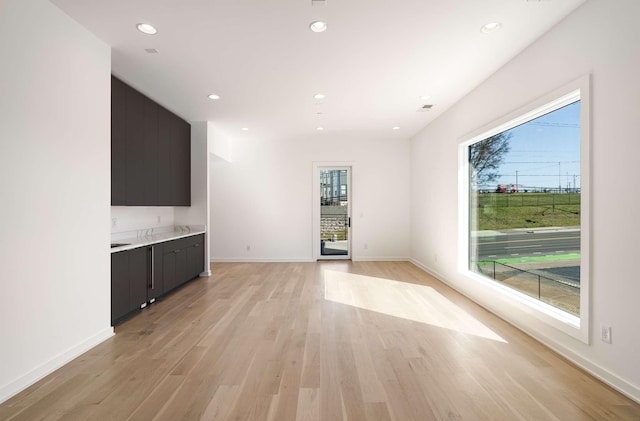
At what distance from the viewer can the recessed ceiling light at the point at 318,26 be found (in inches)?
110

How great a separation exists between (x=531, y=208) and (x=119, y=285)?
4397 mm

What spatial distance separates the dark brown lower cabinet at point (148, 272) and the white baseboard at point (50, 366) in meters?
0.37

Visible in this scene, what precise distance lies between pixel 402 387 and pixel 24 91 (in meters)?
3.30

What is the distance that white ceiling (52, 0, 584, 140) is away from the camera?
8.50 ft

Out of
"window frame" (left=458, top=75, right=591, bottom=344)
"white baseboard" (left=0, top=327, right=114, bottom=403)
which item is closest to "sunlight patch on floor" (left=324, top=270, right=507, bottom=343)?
"window frame" (left=458, top=75, right=591, bottom=344)

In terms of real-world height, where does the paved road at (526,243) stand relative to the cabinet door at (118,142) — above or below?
below

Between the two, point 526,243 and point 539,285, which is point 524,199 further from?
point 539,285

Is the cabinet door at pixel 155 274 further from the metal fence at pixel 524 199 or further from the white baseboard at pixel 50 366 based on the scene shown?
the metal fence at pixel 524 199

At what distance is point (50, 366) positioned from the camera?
8.09 ft

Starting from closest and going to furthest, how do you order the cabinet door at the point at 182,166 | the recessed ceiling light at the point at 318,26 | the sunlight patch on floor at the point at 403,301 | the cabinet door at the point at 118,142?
the recessed ceiling light at the point at 318,26 < the sunlight patch on floor at the point at 403,301 < the cabinet door at the point at 118,142 < the cabinet door at the point at 182,166

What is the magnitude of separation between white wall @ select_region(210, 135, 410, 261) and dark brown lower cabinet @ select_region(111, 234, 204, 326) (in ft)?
6.35

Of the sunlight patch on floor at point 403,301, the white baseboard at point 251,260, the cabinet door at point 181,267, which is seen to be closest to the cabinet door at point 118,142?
the cabinet door at point 181,267

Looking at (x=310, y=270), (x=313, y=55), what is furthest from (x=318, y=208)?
(x=313, y=55)

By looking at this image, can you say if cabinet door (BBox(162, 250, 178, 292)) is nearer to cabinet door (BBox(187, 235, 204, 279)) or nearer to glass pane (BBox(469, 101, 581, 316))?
cabinet door (BBox(187, 235, 204, 279))
